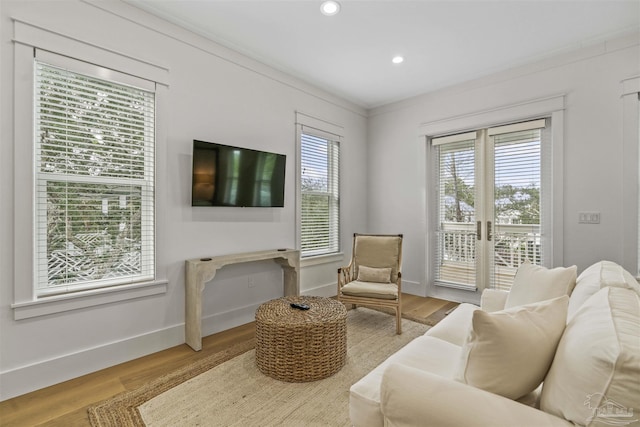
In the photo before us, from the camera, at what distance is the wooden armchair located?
3156 millimetres

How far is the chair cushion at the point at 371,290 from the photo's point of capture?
3.13 meters

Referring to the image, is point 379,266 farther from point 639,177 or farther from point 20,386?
point 20,386

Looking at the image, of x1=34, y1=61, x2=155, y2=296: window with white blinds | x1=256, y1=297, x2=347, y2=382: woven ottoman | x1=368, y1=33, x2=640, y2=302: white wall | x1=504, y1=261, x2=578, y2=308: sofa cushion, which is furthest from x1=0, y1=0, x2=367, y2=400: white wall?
x1=504, y1=261, x2=578, y2=308: sofa cushion

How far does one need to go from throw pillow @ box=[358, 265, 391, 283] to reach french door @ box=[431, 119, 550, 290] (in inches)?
48.1

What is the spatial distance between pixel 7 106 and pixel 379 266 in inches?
139

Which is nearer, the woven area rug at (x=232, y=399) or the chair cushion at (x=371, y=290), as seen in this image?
the woven area rug at (x=232, y=399)

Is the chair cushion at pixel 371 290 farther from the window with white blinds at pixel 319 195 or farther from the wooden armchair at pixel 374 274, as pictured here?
the window with white blinds at pixel 319 195

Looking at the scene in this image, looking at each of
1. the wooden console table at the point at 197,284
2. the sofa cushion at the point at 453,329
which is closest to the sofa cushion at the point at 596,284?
the sofa cushion at the point at 453,329

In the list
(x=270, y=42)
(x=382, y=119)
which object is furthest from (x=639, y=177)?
(x=270, y=42)

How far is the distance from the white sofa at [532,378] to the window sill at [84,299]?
→ 211 cm

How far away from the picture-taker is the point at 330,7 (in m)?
2.54

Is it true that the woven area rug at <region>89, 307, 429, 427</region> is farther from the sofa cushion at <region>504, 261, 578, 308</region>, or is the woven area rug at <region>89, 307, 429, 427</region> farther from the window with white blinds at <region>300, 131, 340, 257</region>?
the window with white blinds at <region>300, 131, 340, 257</region>

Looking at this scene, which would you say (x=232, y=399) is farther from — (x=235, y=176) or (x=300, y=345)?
(x=235, y=176)

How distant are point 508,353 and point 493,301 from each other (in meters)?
1.42
